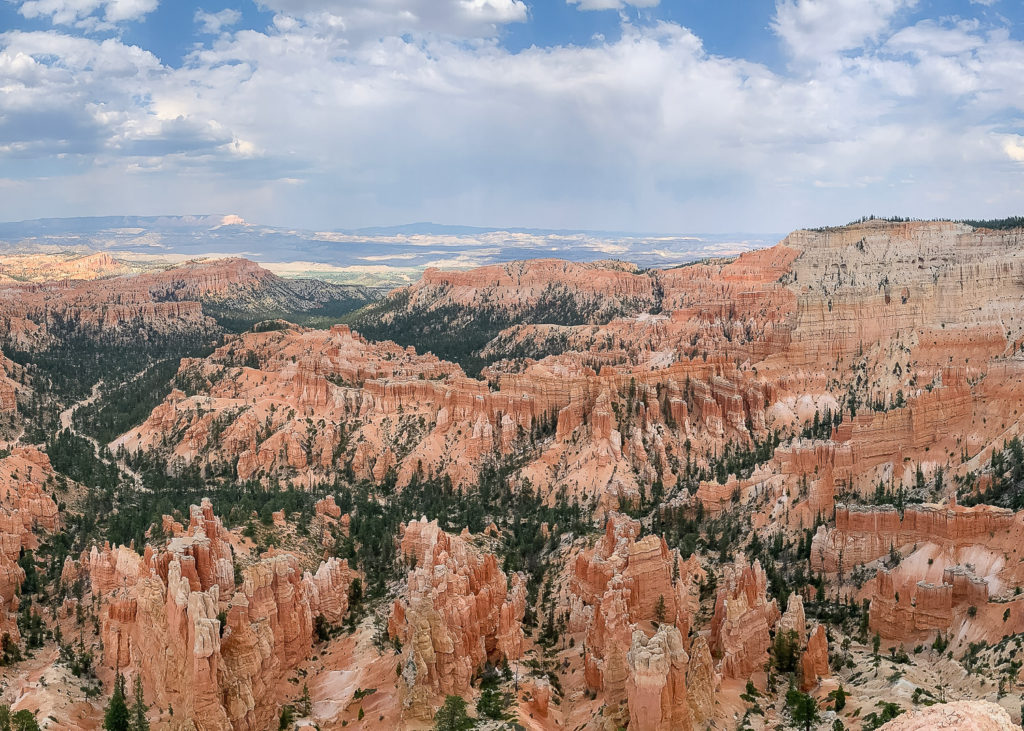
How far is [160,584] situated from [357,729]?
474 inches

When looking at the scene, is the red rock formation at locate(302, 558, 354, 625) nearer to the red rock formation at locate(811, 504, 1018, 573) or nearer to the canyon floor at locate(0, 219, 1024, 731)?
the canyon floor at locate(0, 219, 1024, 731)

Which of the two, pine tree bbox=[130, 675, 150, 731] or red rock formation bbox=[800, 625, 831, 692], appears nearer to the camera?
pine tree bbox=[130, 675, 150, 731]

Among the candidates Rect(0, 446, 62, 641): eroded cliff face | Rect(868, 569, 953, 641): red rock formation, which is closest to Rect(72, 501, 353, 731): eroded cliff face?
Rect(0, 446, 62, 641): eroded cliff face

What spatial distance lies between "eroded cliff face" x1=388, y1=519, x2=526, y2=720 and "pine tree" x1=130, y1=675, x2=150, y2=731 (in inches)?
463

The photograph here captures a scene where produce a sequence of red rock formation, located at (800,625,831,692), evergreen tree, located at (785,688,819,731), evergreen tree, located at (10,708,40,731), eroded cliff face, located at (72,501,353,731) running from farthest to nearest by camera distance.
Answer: red rock formation, located at (800,625,831,692) < eroded cliff face, located at (72,501,353,731) < evergreen tree, located at (785,688,819,731) < evergreen tree, located at (10,708,40,731)

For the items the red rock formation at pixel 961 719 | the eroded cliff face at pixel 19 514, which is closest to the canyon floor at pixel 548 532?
the red rock formation at pixel 961 719

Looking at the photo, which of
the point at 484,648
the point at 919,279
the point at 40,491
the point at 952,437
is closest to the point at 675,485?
the point at 952,437

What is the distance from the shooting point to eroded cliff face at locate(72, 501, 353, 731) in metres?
38.8

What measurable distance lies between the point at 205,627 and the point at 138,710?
4.94 metres

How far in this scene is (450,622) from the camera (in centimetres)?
4597

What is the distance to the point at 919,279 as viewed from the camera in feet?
433

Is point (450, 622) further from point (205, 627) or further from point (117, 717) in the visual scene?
point (117, 717)

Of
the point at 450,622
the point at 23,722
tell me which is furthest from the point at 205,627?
the point at 450,622

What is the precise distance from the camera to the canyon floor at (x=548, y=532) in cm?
4088
